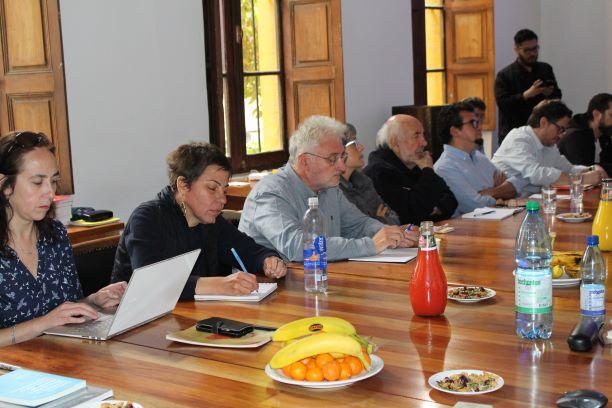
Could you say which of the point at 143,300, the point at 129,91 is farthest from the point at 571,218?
the point at 129,91

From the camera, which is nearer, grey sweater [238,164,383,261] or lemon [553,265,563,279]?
lemon [553,265,563,279]

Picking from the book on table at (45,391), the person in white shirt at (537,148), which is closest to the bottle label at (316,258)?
the book on table at (45,391)

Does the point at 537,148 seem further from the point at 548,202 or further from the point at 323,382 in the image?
the point at 323,382

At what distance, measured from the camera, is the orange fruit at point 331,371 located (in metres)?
1.75

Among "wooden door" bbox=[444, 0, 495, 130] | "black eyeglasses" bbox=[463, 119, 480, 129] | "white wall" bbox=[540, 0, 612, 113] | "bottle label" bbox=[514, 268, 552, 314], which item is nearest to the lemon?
"bottle label" bbox=[514, 268, 552, 314]

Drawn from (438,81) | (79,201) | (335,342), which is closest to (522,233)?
(335,342)

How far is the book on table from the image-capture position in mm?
1693

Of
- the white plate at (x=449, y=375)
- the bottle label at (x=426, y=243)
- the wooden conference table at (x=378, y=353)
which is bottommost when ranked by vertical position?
the wooden conference table at (x=378, y=353)

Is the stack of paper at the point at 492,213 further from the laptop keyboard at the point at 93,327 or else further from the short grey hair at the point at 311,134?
the laptop keyboard at the point at 93,327

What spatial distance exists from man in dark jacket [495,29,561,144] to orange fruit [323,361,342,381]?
626 cm

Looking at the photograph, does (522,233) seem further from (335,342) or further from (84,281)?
(84,281)

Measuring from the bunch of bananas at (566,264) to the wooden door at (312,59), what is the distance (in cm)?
376

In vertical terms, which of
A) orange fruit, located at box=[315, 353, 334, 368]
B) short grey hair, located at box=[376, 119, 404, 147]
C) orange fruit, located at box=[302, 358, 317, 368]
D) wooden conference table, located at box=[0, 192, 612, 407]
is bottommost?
wooden conference table, located at box=[0, 192, 612, 407]

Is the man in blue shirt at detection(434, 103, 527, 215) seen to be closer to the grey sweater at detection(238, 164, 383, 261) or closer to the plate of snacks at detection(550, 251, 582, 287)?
the grey sweater at detection(238, 164, 383, 261)
